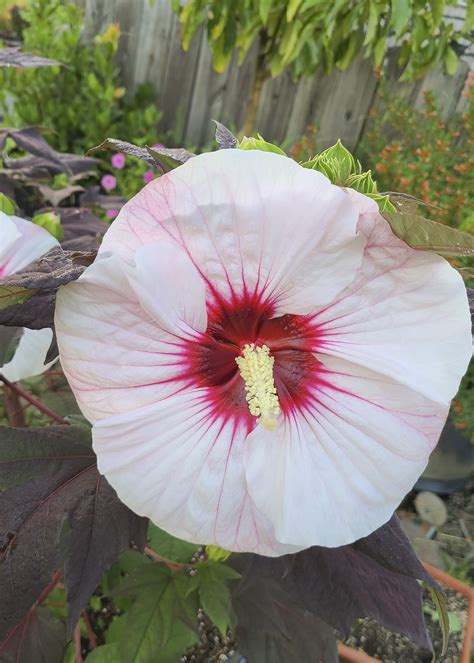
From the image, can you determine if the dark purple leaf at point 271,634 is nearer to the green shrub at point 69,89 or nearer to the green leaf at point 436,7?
the green leaf at point 436,7

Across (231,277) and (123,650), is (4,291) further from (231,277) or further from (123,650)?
(123,650)

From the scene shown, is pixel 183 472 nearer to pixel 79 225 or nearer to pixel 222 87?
pixel 79 225

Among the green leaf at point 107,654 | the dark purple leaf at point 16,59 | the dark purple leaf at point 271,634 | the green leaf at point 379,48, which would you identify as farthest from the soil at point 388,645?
the green leaf at point 379,48

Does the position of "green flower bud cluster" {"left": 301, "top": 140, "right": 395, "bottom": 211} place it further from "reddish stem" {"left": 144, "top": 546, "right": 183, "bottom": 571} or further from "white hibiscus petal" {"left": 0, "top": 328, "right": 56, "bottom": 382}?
"reddish stem" {"left": 144, "top": 546, "right": 183, "bottom": 571}

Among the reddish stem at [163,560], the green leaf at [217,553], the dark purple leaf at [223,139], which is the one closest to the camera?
the dark purple leaf at [223,139]

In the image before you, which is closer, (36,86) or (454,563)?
(454,563)

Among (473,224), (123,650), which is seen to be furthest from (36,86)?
(123,650)

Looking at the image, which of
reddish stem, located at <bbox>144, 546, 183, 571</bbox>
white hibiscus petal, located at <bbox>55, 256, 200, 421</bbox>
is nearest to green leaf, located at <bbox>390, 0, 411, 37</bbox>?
reddish stem, located at <bbox>144, 546, 183, 571</bbox>
